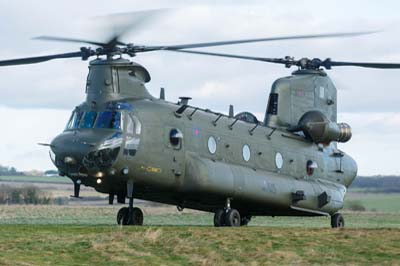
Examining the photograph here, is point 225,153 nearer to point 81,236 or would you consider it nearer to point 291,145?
point 291,145

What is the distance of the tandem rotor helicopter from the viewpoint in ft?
98.7

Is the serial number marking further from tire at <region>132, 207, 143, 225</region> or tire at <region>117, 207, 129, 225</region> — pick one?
tire at <region>117, 207, 129, 225</region>

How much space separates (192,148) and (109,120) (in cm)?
315

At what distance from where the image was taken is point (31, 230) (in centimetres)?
2716

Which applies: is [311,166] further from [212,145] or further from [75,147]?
[75,147]

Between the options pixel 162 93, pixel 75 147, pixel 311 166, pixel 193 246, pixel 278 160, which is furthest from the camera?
pixel 311 166

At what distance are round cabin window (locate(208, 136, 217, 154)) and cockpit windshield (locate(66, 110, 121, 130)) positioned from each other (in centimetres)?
388

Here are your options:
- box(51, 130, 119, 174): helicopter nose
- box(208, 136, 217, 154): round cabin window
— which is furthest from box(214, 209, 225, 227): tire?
box(51, 130, 119, 174): helicopter nose

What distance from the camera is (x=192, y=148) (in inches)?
1265

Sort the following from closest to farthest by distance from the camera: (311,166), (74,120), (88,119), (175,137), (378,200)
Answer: (88,119) < (74,120) < (175,137) < (311,166) < (378,200)

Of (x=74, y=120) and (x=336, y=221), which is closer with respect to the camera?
(x=74, y=120)

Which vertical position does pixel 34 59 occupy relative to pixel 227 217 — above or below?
above

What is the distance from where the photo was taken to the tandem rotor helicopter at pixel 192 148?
30.1m

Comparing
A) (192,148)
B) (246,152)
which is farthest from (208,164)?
(246,152)
